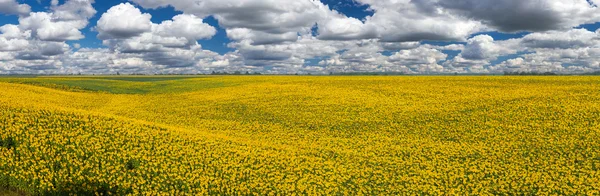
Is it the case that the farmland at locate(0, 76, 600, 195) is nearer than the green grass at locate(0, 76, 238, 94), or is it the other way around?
the farmland at locate(0, 76, 600, 195)

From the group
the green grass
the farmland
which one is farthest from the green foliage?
the green grass

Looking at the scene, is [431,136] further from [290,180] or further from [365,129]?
[290,180]

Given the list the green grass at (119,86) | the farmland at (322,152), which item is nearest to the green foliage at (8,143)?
the farmland at (322,152)

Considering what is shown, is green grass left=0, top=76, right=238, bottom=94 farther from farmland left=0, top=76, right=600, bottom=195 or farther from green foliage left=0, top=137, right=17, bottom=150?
green foliage left=0, top=137, right=17, bottom=150

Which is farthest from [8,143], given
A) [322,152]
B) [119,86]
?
[119,86]

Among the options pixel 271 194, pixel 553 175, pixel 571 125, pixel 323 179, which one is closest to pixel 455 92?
pixel 571 125

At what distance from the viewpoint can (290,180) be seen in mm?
15320

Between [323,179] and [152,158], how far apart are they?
758 centimetres

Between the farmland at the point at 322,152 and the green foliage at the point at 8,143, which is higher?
the green foliage at the point at 8,143

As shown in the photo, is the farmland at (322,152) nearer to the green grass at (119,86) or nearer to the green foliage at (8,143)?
the green foliage at (8,143)

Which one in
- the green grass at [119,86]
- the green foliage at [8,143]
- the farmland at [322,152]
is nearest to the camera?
the farmland at [322,152]

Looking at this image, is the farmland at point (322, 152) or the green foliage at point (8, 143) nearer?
the farmland at point (322, 152)

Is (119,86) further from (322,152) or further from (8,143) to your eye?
(322,152)

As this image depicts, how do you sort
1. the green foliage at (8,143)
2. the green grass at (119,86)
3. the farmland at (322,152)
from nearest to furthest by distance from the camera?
the farmland at (322,152), the green foliage at (8,143), the green grass at (119,86)
